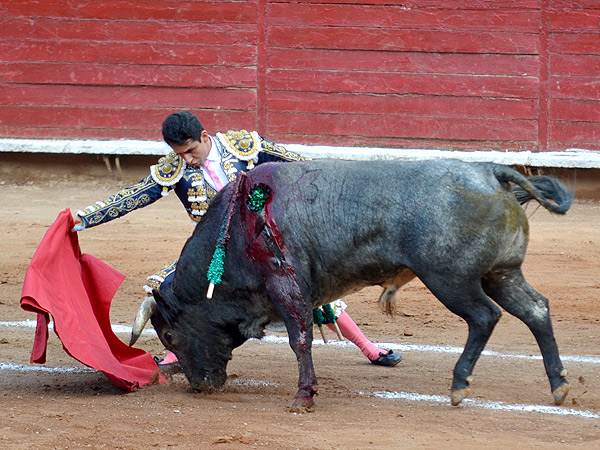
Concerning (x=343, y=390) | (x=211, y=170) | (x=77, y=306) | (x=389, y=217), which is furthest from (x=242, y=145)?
(x=343, y=390)

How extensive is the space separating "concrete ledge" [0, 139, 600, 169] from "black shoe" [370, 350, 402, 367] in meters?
3.78

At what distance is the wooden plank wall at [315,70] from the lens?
8391 mm

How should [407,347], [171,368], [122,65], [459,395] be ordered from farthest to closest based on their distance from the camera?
1. [122,65]
2. [407,347]
3. [171,368]
4. [459,395]

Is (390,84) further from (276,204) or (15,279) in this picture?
(276,204)

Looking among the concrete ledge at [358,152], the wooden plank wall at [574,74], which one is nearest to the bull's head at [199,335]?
the concrete ledge at [358,152]

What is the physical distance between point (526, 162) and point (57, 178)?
414 cm

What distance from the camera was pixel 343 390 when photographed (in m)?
4.10

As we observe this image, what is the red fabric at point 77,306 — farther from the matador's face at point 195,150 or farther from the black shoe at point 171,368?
the matador's face at point 195,150

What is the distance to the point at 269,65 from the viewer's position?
8.58 metres

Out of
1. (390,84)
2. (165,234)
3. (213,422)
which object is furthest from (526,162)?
(213,422)

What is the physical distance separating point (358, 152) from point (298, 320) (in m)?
4.72

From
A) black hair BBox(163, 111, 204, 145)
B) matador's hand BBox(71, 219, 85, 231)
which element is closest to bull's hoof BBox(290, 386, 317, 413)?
black hair BBox(163, 111, 204, 145)

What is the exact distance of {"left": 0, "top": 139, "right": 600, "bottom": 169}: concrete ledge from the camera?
323 inches

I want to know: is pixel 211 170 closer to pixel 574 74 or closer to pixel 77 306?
pixel 77 306
